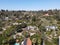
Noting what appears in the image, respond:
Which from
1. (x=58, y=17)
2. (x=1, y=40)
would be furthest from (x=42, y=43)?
(x=58, y=17)

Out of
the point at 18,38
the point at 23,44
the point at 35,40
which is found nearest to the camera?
the point at 23,44

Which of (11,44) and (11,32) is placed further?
(11,32)

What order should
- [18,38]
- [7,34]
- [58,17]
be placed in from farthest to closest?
1. [58,17]
2. [7,34]
3. [18,38]

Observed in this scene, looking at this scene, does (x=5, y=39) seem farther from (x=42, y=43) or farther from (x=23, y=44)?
(x=42, y=43)

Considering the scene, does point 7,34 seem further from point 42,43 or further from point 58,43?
point 58,43

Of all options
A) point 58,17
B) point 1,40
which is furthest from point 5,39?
point 58,17

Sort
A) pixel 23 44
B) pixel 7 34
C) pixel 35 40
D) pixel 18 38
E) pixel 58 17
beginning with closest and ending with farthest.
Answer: pixel 23 44 < pixel 35 40 < pixel 18 38 < pixel 7 34 < pixel 58 17

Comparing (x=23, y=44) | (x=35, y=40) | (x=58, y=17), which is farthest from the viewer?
(x=58, y=17)

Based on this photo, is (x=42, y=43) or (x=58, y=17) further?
(x=58, y=17)
